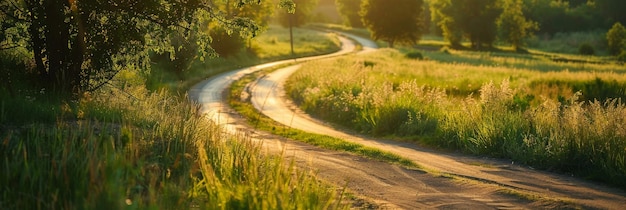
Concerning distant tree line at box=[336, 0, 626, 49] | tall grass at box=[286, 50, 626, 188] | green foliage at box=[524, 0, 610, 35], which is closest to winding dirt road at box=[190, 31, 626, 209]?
tall grass at box=[286, 50, 626, 188]

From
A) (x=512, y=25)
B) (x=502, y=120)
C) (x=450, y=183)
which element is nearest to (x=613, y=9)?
(x=512, y=25)

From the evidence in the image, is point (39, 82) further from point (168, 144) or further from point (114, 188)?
point (114, 188)

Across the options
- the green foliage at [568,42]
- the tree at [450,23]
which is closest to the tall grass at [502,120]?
the tree at [450,23]

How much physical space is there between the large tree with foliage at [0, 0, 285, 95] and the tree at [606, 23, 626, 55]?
243 feet

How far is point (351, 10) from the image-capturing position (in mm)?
125312

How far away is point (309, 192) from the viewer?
6.97 meters

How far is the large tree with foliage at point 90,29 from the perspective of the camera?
12.2 m

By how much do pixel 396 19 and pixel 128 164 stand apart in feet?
238

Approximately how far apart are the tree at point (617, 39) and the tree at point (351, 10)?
54.4 metres

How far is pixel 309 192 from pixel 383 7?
238ft

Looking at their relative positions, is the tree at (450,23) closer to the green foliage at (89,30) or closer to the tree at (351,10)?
the tree at (351,10)

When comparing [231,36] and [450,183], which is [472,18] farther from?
[450,183]

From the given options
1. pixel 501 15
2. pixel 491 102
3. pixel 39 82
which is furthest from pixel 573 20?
pixel 39 82

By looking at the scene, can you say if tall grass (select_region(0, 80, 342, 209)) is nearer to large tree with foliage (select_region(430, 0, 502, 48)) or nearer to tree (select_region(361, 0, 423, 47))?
tree (select_region(361, 0, 423, 47))
